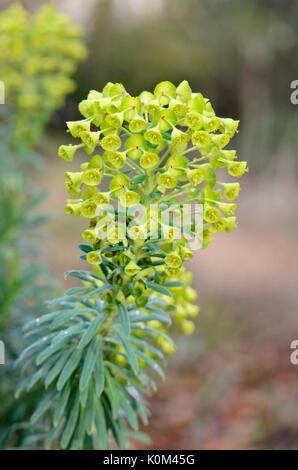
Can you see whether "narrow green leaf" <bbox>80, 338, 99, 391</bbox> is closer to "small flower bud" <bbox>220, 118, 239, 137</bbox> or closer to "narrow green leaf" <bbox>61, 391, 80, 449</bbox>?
"narrow green leaf" <bbox>61, 391, 80, 449</bbox>

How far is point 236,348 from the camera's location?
460 centimetres

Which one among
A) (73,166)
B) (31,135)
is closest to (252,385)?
(31,135)

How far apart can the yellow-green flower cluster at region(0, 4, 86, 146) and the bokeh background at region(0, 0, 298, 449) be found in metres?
0.48

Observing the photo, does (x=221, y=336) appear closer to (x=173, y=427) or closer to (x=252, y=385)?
(x=252, y=385)

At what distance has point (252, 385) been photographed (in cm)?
398

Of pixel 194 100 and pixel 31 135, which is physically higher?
pixel 31 135

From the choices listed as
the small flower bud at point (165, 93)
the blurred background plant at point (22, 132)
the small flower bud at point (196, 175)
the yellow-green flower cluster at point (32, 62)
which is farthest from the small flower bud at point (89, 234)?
the yellow-green flower cluster at point (32, 62)

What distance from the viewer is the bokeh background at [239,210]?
142 inches

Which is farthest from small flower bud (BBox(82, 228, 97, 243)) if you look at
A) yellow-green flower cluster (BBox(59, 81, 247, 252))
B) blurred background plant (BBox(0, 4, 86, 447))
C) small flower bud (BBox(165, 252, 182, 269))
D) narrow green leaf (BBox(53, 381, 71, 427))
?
blurred background plant (BBox(0, 4, 86, 447))

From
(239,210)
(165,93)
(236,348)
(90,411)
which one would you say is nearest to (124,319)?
(90,411)

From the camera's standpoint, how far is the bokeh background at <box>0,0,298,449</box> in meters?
3.61

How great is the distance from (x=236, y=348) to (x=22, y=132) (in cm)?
301

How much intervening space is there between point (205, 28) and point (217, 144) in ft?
32.9

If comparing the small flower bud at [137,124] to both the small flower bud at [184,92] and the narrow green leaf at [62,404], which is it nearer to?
the small flower bud at [184,92]
